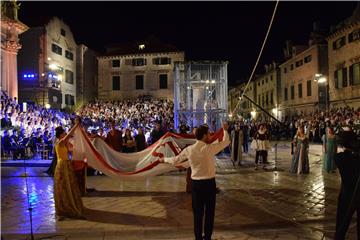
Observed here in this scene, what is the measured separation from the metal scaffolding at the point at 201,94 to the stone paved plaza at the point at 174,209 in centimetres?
700

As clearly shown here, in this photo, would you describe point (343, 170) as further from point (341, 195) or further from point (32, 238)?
point (32, 238)

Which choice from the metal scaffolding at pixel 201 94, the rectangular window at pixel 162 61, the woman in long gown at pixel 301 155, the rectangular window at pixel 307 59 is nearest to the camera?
the woman in long gown at pixel 301 155

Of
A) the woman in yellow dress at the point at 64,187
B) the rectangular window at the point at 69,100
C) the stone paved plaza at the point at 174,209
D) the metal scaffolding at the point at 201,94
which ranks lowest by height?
the stone paved plaza at the point at 174,209

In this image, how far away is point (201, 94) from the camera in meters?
19.3

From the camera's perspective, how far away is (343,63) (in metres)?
32.0

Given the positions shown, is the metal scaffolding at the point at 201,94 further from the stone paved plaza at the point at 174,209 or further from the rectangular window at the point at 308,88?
the rectangular window at the point at 308,88

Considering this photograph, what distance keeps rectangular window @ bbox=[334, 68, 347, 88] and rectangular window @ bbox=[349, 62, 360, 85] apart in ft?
3.64

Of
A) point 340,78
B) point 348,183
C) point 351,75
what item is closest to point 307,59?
point 340,78

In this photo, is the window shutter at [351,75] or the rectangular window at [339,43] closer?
the window shutter at [351,75]

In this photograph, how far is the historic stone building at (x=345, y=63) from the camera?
29.9 m

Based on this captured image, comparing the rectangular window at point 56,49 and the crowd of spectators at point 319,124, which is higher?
the rectangular window at point 56,49

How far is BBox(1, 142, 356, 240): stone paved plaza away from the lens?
6516mm

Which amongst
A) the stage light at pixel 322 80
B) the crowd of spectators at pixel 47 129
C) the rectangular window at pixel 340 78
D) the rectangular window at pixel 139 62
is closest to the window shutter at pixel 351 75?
the rectangular window at pixel 340 78

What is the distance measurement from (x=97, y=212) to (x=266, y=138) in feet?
28.7
